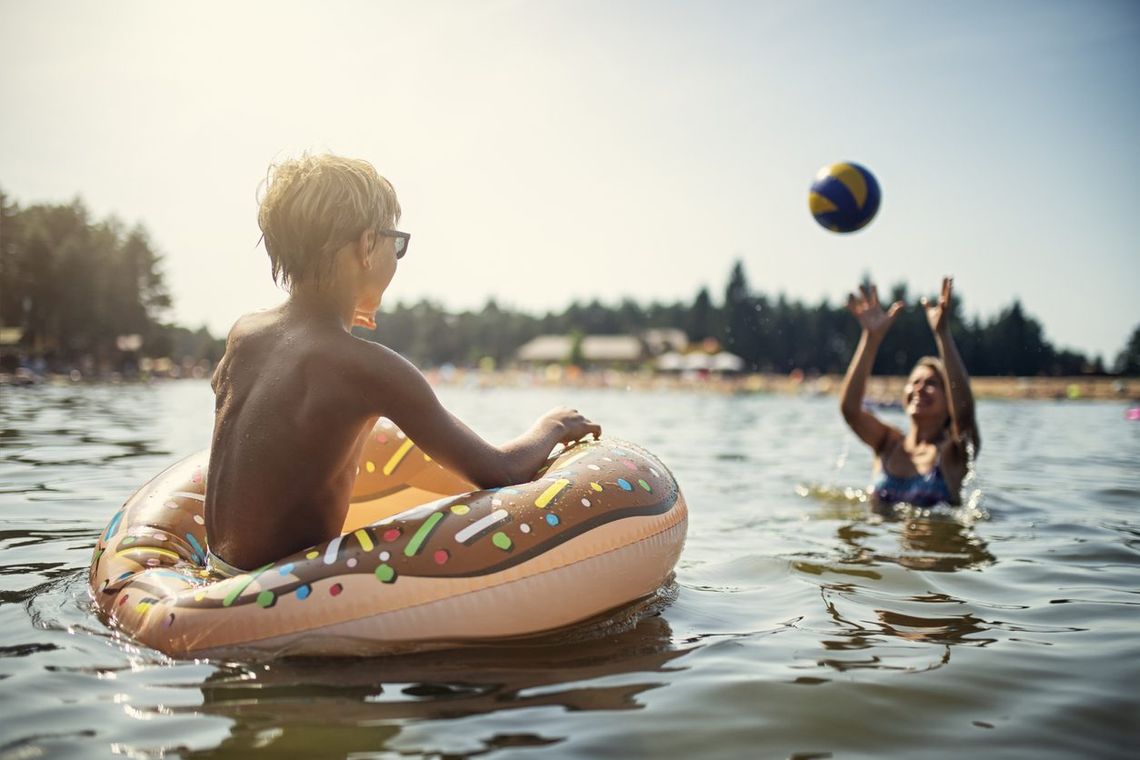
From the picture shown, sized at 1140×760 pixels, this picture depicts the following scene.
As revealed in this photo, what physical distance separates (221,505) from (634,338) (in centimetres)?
9069

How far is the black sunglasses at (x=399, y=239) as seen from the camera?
9.61 ft

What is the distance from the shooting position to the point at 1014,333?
55500 millimetres

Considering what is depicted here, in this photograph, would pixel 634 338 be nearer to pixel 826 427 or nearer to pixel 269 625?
pixel 826 427

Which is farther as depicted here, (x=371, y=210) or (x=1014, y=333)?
(x=1014, y=333)

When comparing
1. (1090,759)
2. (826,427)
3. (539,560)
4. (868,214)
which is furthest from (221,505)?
(826,427)

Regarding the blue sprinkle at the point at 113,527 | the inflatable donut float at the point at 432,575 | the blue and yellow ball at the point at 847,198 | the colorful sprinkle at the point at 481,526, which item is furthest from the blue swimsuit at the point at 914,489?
the blue sprinkle at the point at 113,527

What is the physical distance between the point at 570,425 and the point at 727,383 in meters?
65.7

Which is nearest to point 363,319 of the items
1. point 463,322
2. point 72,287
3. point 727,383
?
point 72,287

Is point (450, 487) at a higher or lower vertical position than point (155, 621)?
higher

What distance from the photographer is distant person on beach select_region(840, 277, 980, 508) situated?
5691 millimetres

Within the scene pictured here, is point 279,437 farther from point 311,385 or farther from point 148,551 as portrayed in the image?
point 148,551

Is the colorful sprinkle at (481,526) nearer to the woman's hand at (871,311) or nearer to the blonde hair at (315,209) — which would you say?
the blonde hair at (315,209)

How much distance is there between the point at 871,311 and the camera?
225 inches

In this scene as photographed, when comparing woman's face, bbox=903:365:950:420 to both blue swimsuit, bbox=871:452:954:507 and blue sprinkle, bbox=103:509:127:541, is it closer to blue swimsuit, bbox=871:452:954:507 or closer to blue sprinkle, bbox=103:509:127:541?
blue swimsuit, bbox=871:452:954:507
